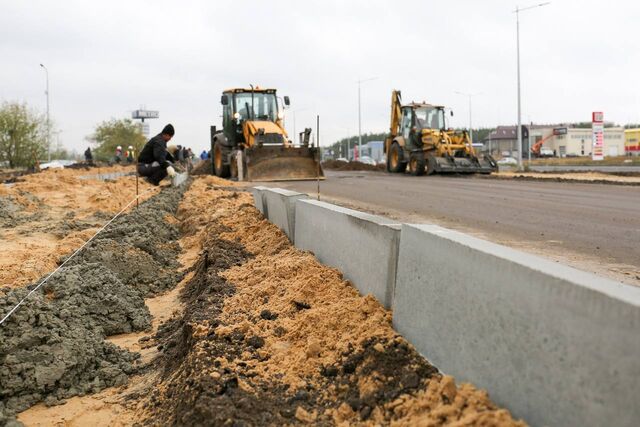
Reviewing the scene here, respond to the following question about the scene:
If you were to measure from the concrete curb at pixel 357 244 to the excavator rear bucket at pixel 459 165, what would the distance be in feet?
63.6

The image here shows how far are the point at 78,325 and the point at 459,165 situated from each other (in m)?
21.5

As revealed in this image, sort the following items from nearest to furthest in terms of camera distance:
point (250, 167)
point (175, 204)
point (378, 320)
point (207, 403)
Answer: point (207, 403) < point (378, 320) < point (175, 204) < point (250, 167)

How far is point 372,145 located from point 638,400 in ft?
383

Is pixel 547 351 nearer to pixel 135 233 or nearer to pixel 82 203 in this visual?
pixel 135 233

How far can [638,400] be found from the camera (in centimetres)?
207

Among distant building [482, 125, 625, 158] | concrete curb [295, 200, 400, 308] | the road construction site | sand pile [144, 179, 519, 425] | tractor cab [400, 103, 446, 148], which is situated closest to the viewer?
sand pile [144, 179, 519, 425]

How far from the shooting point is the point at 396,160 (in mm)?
29688

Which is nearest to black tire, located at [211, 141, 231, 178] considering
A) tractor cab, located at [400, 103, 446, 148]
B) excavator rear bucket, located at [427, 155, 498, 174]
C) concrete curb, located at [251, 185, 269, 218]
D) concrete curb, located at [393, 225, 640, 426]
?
tractor cab, located at [400, 103, 446, 148]

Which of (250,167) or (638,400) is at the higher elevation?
(250,167)

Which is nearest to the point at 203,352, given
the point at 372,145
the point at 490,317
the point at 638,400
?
the point at 490,317

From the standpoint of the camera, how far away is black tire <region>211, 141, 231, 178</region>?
26406mm

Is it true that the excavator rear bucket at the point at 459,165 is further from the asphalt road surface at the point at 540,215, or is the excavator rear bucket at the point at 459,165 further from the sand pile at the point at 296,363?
the sand pile at the point at 296,363

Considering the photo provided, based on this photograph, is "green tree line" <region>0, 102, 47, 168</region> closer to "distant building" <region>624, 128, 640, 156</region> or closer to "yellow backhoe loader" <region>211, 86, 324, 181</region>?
"yellow backhoe loader" <region>211, 86, 324, 181</region>

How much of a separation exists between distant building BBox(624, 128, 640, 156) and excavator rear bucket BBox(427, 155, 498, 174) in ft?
228
